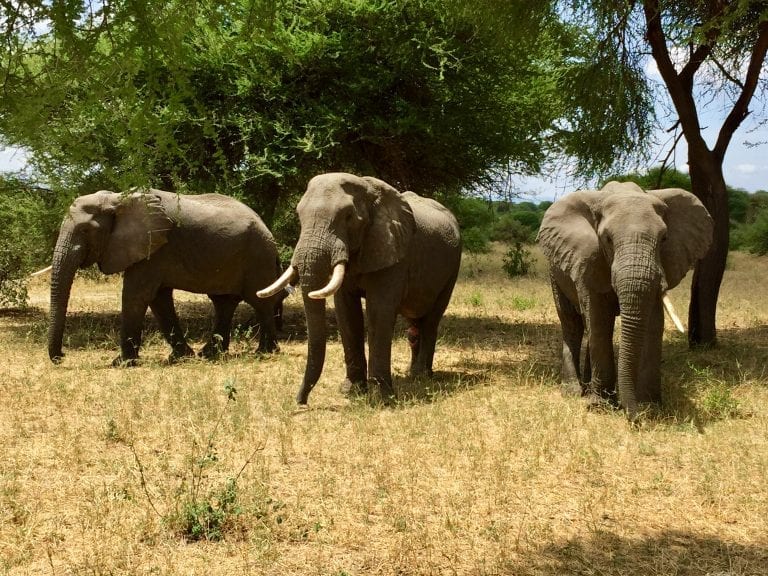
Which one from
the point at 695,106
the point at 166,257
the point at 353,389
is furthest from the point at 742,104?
the point at 166,257

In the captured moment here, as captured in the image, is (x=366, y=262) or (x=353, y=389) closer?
(x=366, y=262)

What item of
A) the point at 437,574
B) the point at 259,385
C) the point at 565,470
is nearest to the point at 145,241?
the point at 259,385

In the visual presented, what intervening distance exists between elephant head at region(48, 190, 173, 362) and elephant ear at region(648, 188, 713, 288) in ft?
19.9

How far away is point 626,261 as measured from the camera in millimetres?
7020

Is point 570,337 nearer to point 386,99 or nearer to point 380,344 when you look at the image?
point 380,344

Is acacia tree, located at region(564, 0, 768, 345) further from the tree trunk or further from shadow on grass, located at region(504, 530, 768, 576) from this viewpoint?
shadow on grass, located at region(504, 530, 768, 576)

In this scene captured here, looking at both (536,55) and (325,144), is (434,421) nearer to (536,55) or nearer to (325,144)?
(325,144)

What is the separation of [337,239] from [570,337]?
3.06 meters

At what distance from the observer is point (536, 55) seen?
45.8 feet

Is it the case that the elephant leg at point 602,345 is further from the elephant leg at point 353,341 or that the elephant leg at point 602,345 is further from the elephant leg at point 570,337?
the elephant leg at point 353,341

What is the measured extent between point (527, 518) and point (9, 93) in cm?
387

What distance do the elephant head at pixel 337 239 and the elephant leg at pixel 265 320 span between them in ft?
11.2

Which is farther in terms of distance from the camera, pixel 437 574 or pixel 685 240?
pixel 685 240

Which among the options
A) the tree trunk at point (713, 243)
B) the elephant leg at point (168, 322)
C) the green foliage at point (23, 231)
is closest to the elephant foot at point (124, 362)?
the elephant leg at point (168, 322)
